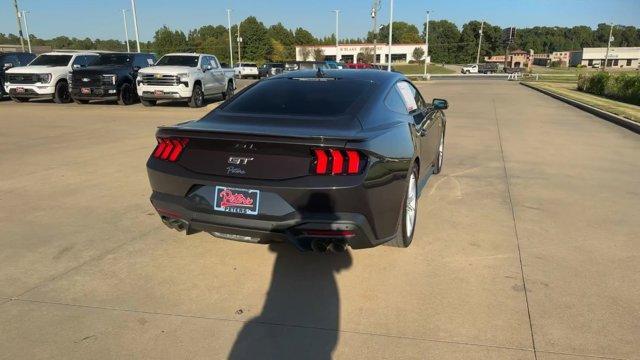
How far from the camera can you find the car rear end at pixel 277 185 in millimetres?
3182

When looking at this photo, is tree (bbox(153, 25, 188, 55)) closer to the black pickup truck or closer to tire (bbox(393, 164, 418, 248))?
the black pickup truck

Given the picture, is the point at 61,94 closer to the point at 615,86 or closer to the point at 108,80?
the point at 108,80

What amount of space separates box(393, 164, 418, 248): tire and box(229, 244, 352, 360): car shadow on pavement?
1.55 ft

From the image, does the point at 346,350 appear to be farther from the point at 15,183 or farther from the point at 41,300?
the point at 15,183

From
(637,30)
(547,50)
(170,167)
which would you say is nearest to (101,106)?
(170,167)

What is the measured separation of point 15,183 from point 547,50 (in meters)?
200

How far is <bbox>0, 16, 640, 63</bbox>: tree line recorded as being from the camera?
10356 cm

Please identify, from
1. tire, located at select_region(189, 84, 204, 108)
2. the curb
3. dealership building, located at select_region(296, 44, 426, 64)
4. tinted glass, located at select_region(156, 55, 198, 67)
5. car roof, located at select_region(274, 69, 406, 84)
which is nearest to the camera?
car roof, located at select_region(274, 69, 406, 84)

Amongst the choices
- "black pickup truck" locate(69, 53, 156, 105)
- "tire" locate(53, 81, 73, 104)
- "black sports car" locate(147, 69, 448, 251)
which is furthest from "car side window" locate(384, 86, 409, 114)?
"tire" locate(53, 81, 73, 104)

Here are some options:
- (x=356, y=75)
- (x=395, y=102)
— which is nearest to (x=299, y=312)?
(x=395, y=102)

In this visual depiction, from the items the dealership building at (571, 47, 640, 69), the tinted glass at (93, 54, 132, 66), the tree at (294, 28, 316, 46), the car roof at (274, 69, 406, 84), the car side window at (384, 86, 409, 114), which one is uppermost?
the tree at (294, 28, 316, 46)

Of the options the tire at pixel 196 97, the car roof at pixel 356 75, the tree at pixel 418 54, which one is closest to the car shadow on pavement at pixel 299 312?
the car roof at pixel 356 75

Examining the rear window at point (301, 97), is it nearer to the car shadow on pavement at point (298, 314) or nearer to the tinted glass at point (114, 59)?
the car shadow on pavement at point (298, 314)

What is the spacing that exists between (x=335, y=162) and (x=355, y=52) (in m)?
101
